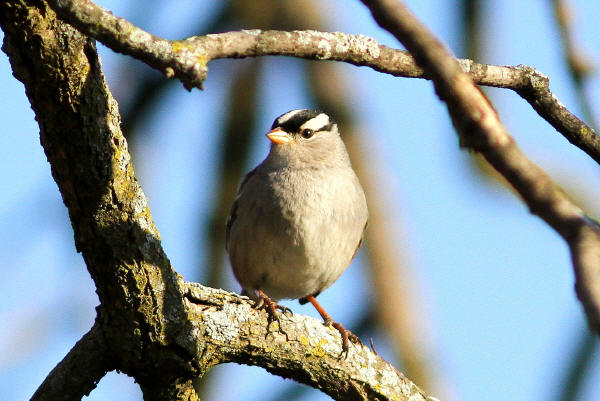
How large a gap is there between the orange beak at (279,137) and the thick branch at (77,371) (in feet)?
9.08

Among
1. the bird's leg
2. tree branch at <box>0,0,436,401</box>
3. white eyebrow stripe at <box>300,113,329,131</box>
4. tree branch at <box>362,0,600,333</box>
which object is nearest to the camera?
tree branch at <box>362,0,600,333</box>

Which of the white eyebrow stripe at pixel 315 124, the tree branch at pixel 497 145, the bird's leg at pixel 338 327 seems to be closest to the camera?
the tree branch at pixel 497 145

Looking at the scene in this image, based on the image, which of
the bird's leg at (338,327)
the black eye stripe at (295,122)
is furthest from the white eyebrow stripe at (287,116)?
the bird's leg at (338,327)

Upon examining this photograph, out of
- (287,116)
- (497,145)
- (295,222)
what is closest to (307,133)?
(287,116)

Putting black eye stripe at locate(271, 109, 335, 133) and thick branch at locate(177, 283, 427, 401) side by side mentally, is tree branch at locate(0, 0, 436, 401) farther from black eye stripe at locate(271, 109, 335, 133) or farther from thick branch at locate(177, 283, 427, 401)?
black eye stripe at locate(271, 109, 335, 133)

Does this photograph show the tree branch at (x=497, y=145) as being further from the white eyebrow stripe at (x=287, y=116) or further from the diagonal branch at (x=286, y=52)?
the white eyebrow stripe at (x=287, y=116)

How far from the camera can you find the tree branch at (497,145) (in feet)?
3.67

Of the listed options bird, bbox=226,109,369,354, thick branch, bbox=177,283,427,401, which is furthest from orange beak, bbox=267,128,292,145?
thick branch, bbox=177,283,427,401

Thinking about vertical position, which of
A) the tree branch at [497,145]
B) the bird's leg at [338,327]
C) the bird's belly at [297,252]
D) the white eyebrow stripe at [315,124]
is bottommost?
the bird's leg at [338,327]

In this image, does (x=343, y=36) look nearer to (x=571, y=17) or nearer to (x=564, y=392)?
(x=571, y=17)

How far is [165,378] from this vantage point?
3061 mm

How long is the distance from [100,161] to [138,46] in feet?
2.12

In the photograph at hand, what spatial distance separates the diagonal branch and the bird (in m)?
2.12

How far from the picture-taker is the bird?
497 cm
